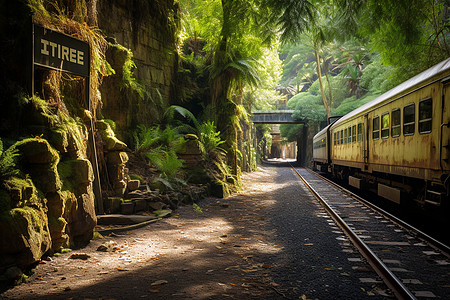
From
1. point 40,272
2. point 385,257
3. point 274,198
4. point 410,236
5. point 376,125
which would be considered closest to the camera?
point 40,272

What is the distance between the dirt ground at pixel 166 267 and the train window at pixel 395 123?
4230mm

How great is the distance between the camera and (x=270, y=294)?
377 cm

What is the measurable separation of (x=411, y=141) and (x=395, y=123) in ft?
3.78

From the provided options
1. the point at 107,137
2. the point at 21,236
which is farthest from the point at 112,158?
the point at 21,236

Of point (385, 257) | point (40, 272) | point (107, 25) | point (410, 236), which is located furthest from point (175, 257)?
point (107, 25)

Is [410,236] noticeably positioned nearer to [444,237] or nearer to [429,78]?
[444,237]

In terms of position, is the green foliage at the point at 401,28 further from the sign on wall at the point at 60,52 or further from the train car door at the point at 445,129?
the sign on wall at the point at 60,52

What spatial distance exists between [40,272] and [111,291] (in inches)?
44.3

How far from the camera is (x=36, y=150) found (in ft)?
14.8

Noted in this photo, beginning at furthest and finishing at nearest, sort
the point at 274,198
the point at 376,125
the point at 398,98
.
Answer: the point at 274,198
the point at 376,125
the point at 398,98

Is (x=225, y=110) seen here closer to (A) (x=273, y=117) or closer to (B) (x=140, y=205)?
(B) (x=140, y=205)

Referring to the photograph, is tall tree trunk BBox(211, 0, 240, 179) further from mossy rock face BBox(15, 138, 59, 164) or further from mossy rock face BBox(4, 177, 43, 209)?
mossy rock face BBox(4, 177, 43, 209)

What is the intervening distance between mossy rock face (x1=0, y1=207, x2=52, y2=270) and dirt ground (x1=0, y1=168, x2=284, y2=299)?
12.3 inches

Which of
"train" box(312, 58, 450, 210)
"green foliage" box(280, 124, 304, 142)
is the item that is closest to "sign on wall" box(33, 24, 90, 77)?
"train" box(312, 58, 450, 210)
